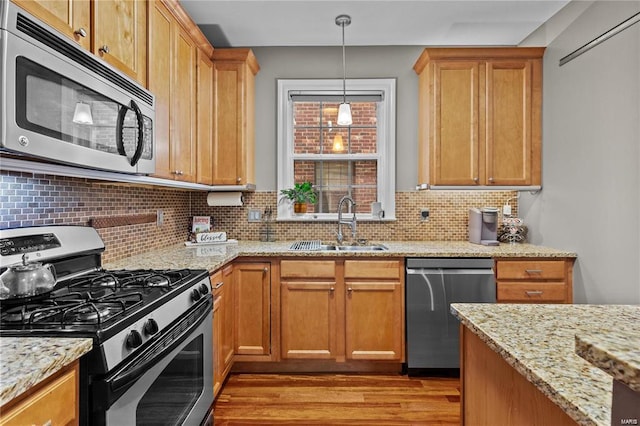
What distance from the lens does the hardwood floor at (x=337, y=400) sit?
213cm

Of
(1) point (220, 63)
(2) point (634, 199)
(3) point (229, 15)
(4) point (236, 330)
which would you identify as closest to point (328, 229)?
(4) point (236, 330)

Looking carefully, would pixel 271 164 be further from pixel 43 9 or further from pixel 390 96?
pixel 43 9

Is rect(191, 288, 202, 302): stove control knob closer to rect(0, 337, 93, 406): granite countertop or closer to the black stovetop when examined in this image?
the black stovetop

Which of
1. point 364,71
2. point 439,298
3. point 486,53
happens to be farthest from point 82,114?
point 486,53

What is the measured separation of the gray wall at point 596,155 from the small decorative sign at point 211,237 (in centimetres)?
263

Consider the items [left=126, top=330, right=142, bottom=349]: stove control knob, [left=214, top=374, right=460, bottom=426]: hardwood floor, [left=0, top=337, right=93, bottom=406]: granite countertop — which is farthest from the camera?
[left=214, top=374, right=460, bottom=426]: hardwood floor

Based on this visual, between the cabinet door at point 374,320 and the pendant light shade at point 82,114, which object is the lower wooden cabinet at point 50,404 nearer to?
the pendant light shade at point 82,114

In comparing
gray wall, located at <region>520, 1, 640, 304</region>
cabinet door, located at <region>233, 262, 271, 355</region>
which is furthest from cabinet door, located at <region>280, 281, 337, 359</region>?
gray wall, located at <region>520, 1, 640, 304</region>

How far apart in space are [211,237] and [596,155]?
2.84 m

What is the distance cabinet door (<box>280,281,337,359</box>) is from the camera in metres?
2.64

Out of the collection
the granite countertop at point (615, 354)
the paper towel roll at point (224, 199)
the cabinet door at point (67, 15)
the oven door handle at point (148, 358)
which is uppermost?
the cabinet door at point (67, 15)

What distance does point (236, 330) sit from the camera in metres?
2.63

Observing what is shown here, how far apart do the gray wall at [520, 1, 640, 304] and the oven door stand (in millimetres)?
2392

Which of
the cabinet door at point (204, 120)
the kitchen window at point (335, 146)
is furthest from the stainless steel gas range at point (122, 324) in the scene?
the kitchen window at point (335, 146)
